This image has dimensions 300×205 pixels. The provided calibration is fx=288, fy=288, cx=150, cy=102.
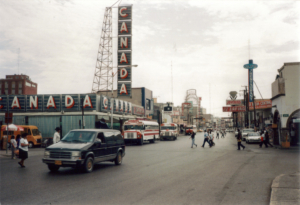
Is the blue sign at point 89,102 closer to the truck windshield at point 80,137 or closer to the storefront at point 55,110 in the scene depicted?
the storefront at point 55,110

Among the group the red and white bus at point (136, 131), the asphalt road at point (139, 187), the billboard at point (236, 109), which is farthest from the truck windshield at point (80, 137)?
the billboard at point (236, 109)

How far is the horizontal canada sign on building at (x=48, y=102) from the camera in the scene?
39.0m

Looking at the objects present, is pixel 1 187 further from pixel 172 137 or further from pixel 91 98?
pixel 172 137

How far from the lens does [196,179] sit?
410 inches

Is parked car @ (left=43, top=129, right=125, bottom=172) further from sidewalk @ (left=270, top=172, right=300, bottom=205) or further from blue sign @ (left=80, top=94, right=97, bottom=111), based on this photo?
blue sign @ (left=80, top=94, right=97, bottom=111)

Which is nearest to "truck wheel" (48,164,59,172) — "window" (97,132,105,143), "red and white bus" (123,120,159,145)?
"window" (97,132,105,143)

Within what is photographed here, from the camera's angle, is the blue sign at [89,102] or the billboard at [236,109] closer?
the blue sign at [89,102]

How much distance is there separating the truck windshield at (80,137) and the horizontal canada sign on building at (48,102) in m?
26.4

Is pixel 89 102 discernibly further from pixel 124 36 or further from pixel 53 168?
pixel 53 168

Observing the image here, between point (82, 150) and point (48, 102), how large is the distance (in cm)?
3036

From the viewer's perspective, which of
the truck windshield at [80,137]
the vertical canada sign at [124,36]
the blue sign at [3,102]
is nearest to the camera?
the truck windshield at [80,137]

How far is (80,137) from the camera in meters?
12.5

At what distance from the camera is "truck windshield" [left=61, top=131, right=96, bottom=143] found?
12377 millimetres

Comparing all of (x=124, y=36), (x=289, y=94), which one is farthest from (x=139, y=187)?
(x=124, y=36)
